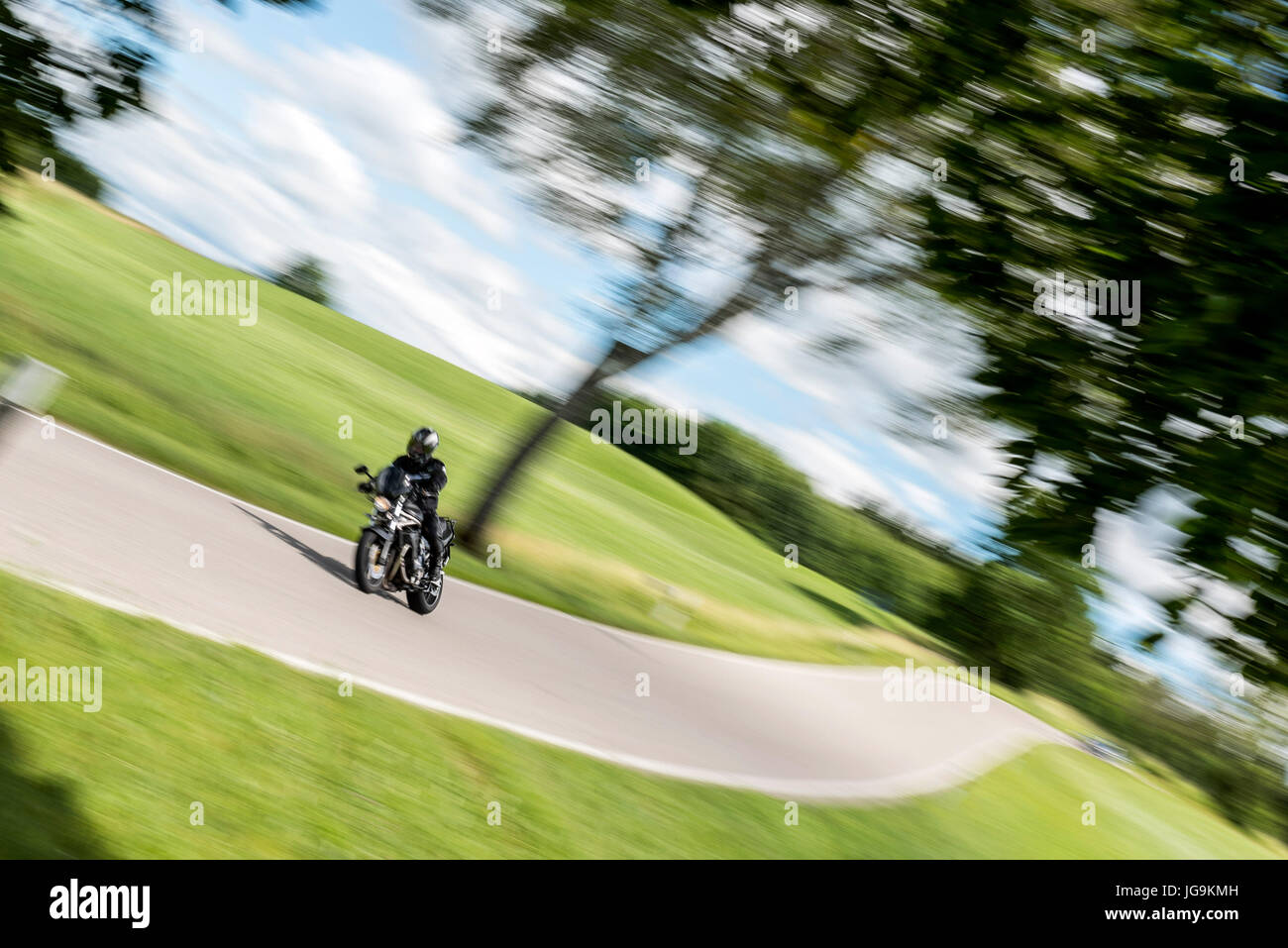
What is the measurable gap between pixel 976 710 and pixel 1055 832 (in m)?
9.01

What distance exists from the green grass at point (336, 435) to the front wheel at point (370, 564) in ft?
12.5

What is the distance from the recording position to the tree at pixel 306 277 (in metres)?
76.2

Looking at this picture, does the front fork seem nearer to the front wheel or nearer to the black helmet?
the front wheel

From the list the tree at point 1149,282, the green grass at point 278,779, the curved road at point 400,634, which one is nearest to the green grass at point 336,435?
the curved road at point 400,634

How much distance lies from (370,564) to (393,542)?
37cm

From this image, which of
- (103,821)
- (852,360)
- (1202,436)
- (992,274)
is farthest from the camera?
(852,360)

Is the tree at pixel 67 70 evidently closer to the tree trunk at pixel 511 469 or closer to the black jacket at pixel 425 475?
the black jacket at pixel 425 475

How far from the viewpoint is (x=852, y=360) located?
12508mm

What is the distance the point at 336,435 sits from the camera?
23250 millimetres

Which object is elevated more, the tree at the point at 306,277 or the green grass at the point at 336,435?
the tree at the point at 306,277

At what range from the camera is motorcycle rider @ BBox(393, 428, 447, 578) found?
1029 cm

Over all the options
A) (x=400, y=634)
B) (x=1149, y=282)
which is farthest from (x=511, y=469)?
(x=1149, y=282)
